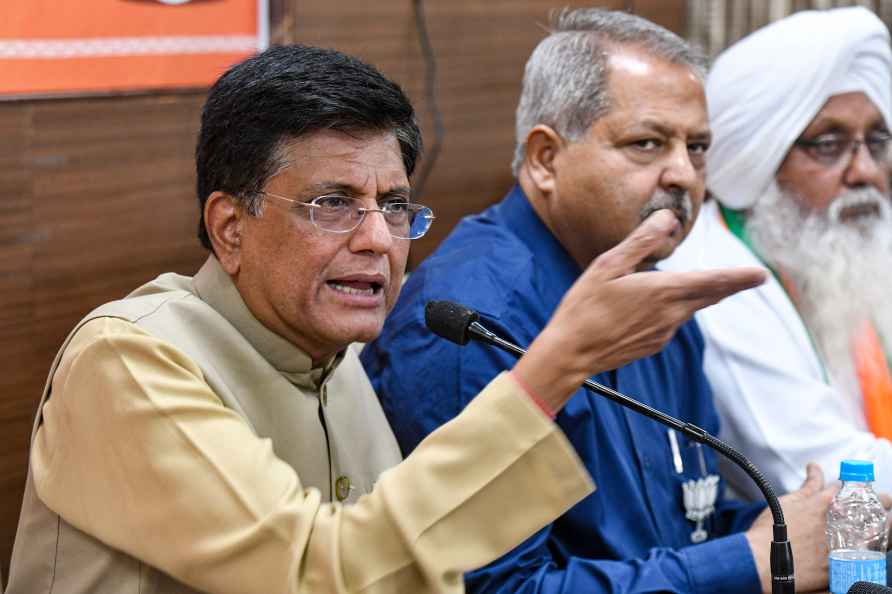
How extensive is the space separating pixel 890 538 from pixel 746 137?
3.67ft

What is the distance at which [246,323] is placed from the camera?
189 centimetres

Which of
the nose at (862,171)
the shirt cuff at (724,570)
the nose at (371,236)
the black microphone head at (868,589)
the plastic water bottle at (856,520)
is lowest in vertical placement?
the shirt cuff at (724,570)

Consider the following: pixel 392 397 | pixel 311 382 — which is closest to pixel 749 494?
pixel 392 397

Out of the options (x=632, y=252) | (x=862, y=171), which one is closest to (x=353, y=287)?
(x=632, y=252)

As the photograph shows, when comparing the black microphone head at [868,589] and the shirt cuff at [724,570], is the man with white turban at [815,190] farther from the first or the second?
the black microphone head at [868,589]

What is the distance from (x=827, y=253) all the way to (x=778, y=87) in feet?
1.48

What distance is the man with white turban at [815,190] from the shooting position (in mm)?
3139

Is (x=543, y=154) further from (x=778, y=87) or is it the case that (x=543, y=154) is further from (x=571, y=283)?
(x=778, y=87)

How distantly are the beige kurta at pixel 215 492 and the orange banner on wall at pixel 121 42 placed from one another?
89 cm

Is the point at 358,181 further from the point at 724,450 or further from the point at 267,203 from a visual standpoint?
the point at 724,450

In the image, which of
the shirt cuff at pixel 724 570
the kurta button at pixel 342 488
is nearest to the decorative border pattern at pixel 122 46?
the kurta button at pixel 342 488

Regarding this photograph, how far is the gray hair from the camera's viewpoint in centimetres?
252

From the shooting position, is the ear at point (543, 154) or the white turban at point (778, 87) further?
the white turban at point (778, 87)

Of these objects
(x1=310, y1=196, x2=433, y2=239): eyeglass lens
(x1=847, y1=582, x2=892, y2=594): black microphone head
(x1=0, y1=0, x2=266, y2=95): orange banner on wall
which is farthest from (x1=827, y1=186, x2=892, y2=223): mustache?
(x1=310, y1=196, x2=433, y2=239): eyeglass lens
